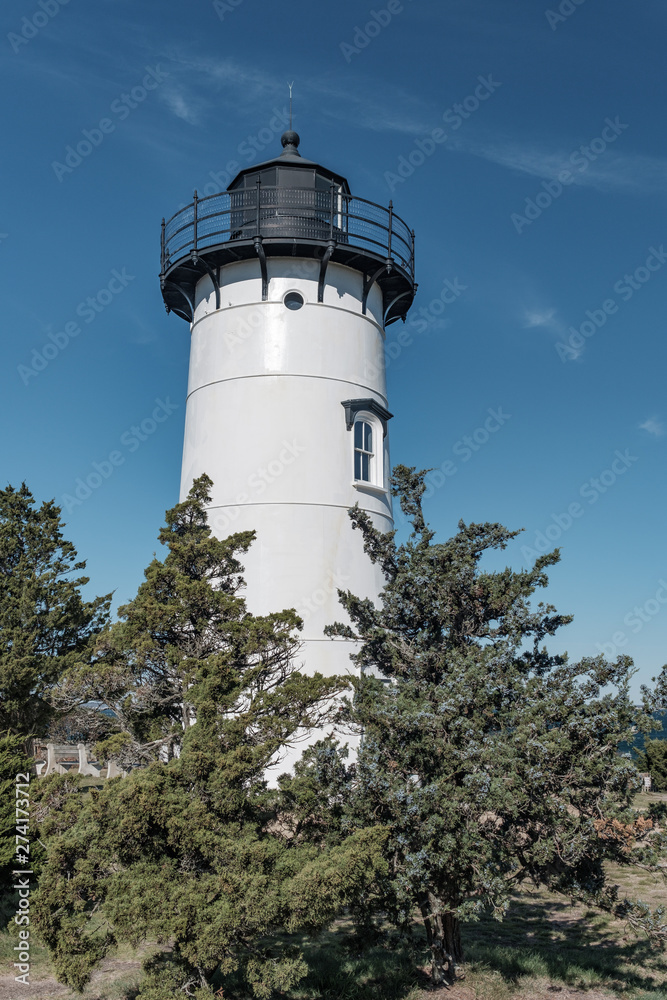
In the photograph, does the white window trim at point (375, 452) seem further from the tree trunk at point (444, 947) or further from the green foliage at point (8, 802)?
the tree trunk at point (444, 947)

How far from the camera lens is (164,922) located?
716 centimetres

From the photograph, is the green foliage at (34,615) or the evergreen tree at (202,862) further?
the green foliage at (34,615)

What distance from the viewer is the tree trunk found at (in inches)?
374

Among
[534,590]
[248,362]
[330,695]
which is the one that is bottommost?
[330,695]

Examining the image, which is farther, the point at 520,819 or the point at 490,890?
the point at 520,819

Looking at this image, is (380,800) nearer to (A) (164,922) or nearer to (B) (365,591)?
(A) (164,922)

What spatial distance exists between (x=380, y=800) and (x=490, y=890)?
4.72 ft

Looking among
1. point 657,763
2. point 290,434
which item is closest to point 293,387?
point 290,434

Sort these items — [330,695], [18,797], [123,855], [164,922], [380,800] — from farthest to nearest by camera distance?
[18,797], [330,695], [380,800], [123,855], [164,922]

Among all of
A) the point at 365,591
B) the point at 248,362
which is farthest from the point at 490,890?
the point at 248,362

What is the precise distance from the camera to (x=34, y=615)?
1669cm

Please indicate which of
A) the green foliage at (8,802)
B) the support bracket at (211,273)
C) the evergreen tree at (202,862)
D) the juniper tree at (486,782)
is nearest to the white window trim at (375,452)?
the support bracket at (211,273)

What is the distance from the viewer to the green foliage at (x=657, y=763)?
1040 inches

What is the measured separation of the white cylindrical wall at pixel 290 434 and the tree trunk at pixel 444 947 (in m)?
6.14
